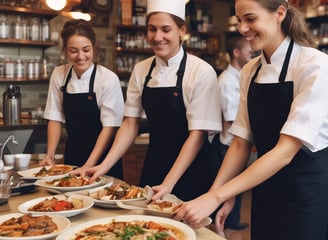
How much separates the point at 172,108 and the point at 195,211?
827 mm

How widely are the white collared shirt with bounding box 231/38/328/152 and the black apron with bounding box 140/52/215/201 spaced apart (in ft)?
1.74

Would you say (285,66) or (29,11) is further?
(29,11)

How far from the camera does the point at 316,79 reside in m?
1.43

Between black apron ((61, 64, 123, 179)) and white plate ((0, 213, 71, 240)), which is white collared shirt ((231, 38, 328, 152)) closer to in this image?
white plate ((0, 213, 71, 240))

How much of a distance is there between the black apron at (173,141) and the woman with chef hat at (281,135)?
0.39 m

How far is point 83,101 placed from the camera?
2469 mm

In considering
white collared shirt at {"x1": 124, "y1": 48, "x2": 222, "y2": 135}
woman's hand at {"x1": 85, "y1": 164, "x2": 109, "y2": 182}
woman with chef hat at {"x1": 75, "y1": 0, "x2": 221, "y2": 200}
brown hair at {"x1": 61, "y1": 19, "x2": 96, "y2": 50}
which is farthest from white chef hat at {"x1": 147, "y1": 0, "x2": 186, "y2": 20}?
woman's hand at {"x1": 85, "y1": 164, "x2": 109, "y2": 182}

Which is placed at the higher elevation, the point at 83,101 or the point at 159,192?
the point at 83,101

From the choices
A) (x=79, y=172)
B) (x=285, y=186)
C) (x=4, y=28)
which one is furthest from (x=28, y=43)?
(x=285, y=186)

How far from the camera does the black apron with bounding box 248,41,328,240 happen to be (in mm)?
1512

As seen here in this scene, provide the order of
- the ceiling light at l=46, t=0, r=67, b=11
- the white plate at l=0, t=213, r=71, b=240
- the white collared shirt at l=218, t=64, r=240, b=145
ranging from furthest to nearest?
the ceiling light at l=46, t=0, r=67, b=11 < the white collared shirt at l=218, t=64, r=240, b=145 < the white plate at l=0, t=213, r=71, b=240

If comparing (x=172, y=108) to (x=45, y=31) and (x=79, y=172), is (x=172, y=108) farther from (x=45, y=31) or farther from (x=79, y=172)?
(x=45, y=31)

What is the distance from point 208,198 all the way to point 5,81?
404 cm

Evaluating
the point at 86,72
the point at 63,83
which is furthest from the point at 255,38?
the point at 63,83
